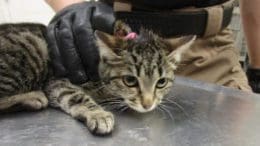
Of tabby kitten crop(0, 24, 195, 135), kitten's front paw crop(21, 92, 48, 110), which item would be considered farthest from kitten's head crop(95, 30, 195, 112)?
kitten's front paw crop(21, 92, 48, 110)

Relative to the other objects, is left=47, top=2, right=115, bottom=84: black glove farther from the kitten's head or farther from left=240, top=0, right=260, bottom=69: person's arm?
left=240, top=0, right=260, bottom=69: person's arm

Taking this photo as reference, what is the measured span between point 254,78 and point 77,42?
591mm

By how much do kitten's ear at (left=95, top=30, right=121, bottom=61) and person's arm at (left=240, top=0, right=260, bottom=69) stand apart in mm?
598

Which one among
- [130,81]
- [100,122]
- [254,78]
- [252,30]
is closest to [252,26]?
[252,30]

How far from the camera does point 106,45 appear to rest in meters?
0.97

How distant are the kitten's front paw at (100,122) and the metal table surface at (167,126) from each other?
0.01 meters

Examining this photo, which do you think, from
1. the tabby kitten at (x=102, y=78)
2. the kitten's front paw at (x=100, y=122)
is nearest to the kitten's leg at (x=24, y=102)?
the tabby kitten at (x=102, y=78)

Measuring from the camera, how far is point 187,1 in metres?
1.21

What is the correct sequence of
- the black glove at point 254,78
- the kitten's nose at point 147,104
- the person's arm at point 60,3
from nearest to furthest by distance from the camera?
1. the kitten's nose at point 147,104
2. the black glove at point 254,78
3. the person's arm at point 60,3

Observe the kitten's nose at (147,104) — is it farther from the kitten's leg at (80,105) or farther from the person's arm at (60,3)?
the person's arm at (60,3)

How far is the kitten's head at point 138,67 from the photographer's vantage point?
38.1 inches

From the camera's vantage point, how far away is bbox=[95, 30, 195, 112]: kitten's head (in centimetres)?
97

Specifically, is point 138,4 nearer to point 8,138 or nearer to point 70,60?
point 70,60

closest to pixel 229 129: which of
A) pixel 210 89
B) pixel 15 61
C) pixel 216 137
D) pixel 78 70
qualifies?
pixel 216 137
